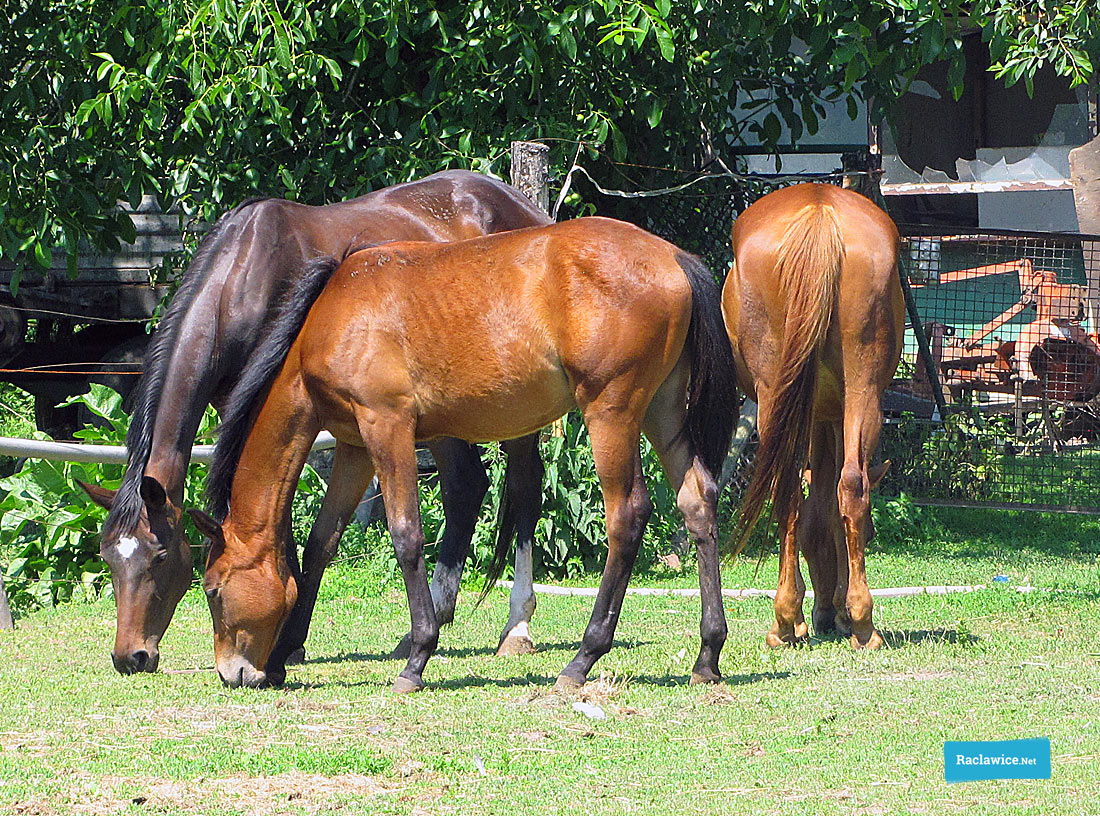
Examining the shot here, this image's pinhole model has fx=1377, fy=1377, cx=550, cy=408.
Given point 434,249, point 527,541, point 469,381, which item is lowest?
point 527,541

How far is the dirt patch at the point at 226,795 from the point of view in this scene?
3.54 metres

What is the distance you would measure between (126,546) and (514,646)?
1.76 metres

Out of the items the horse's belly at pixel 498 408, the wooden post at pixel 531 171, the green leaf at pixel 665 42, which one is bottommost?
the horse's belly at pixel 498 408

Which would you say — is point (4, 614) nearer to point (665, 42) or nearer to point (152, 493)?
point (152, 493)

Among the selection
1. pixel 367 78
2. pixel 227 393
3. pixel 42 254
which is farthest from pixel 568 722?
pixel 367 78

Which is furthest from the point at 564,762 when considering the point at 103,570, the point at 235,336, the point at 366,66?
the point at 366,66

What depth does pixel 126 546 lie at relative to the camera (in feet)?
17.8

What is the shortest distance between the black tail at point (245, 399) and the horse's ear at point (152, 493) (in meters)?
0.18

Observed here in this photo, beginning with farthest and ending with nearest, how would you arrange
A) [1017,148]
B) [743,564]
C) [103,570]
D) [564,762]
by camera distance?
[1017,148], [743,564], [103,570], [564,762]

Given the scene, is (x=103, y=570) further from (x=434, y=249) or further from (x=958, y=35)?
(x=958, y=35)

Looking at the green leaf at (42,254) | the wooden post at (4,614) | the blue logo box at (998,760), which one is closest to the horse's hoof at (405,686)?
the blue logo box at (998,760)

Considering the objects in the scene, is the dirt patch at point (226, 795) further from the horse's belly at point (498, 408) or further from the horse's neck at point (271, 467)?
the horse's belly at point (498, 408)

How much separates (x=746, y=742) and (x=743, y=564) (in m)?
4.73

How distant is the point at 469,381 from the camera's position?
17.2 ft
